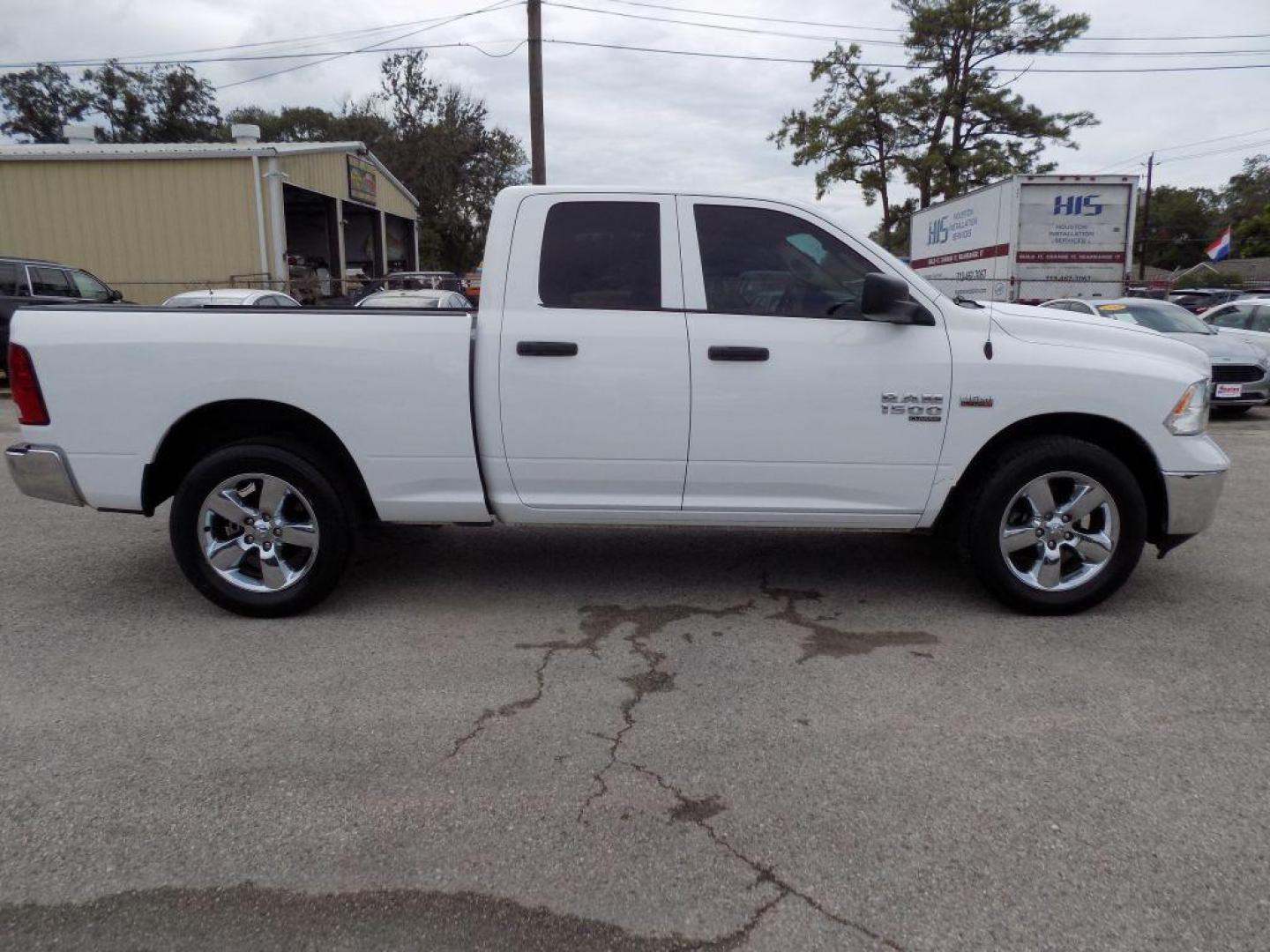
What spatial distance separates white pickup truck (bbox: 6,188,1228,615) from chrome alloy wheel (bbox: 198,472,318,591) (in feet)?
0.04

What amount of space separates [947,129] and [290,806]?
140 ft

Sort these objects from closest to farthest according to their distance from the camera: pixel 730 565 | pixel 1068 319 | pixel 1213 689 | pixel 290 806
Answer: pixel 290 806
pixel 1213 689
pixel 1068 319
pixel 730 565

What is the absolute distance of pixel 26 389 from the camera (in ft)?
14.3

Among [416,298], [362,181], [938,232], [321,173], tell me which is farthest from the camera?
[362,181]

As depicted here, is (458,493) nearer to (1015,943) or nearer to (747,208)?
(747,208)

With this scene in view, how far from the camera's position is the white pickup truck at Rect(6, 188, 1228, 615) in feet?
14.1

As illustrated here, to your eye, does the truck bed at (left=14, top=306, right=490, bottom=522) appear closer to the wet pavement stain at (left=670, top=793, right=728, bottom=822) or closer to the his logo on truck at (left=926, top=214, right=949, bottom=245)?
the wet pavement stain at (left=670, top=793, right=728, bottom=822)

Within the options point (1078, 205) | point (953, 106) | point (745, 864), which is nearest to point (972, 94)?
point (953, 106)

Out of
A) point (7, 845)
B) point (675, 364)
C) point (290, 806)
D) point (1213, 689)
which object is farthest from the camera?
point (675, 364)

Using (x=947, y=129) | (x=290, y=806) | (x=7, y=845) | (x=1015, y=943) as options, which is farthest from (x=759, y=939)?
(x=947, y=129)

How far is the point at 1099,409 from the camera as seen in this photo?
4336 millimetres

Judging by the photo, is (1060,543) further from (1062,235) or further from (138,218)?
(138,218)

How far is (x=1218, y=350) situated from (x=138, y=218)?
22018 mm

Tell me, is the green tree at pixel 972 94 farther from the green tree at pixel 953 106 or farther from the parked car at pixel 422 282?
the parked car at pixel 422 282
